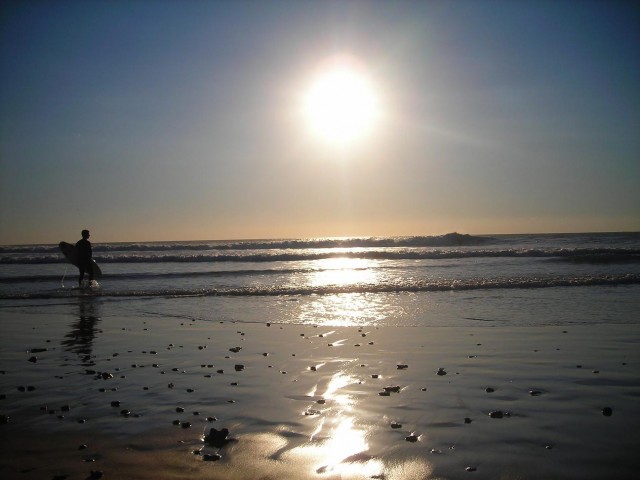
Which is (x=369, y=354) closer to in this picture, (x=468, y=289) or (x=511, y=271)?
(x=468, y=289)

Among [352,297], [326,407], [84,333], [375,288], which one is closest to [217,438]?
[326,407]

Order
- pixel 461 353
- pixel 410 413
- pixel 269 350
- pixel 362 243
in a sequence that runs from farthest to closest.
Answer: pixel 362 243 < pixel 269 350 < pixel 461 353 < pixel 410 413

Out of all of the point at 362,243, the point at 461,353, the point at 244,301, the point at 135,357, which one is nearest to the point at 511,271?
the point at 244,301

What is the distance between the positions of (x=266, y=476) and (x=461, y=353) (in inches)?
221

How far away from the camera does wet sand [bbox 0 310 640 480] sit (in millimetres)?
4586

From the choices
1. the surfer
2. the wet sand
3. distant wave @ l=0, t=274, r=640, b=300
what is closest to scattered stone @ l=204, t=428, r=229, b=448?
the wet sand

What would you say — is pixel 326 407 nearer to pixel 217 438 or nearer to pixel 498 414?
pixel 217 438

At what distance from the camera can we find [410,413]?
588 centimetres

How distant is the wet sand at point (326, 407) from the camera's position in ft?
15.0

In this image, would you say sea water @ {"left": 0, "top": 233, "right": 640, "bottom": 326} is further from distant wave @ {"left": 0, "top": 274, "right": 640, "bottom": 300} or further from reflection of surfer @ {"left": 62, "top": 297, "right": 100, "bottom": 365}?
reflection of surfer @ {"left": 62, "top": 297, "right": 100, "bottom": 365}

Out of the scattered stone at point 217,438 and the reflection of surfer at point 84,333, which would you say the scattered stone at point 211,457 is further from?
the reflection of surfer at point 84,333

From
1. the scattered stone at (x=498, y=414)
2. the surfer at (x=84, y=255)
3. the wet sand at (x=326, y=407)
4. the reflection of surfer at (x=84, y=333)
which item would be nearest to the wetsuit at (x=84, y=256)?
the surfer at (x=84, y=255)

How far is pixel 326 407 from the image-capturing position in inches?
244

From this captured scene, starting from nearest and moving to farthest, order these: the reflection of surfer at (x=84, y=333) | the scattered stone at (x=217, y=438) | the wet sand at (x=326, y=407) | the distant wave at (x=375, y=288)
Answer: the wet sand at (x=326, y=407) → the scattered stone at (x=217, y=438) → the reflection of surfer at (x=84, y=333) → the distant wave at (x=375, y=288)
